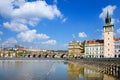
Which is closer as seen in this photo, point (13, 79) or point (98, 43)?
point (13, 79)

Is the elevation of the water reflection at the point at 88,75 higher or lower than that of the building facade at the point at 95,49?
lower

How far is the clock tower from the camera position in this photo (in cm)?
13488

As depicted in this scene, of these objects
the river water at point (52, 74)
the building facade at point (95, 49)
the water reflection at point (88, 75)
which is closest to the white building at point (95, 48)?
the building facade at point (95, 49)

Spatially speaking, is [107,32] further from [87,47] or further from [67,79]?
[67,79]

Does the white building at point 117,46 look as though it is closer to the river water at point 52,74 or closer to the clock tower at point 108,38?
the clock tower at point 108,38

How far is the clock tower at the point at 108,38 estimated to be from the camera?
135 meters

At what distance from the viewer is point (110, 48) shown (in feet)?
444

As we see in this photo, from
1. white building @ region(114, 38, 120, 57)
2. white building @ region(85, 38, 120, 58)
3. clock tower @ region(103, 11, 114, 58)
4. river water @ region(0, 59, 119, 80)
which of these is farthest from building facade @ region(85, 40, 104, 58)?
river water @ region(0, 59, 119, 80)

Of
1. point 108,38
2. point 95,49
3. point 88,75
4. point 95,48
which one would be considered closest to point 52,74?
point 88,75

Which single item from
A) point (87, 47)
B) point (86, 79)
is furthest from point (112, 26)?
point (86, 79)

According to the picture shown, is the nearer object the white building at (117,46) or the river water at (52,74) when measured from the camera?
the river water at (52,74)

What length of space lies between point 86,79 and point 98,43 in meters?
121

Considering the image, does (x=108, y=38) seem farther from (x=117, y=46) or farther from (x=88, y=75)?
(x=88, y=75)

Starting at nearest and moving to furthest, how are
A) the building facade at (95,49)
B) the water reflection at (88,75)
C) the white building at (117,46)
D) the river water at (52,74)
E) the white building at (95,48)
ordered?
the water reflection at (88,75) → the river water at (52,74) → the white building at (117,46) → the white building at (95,48) → the building facade at (95,49)
